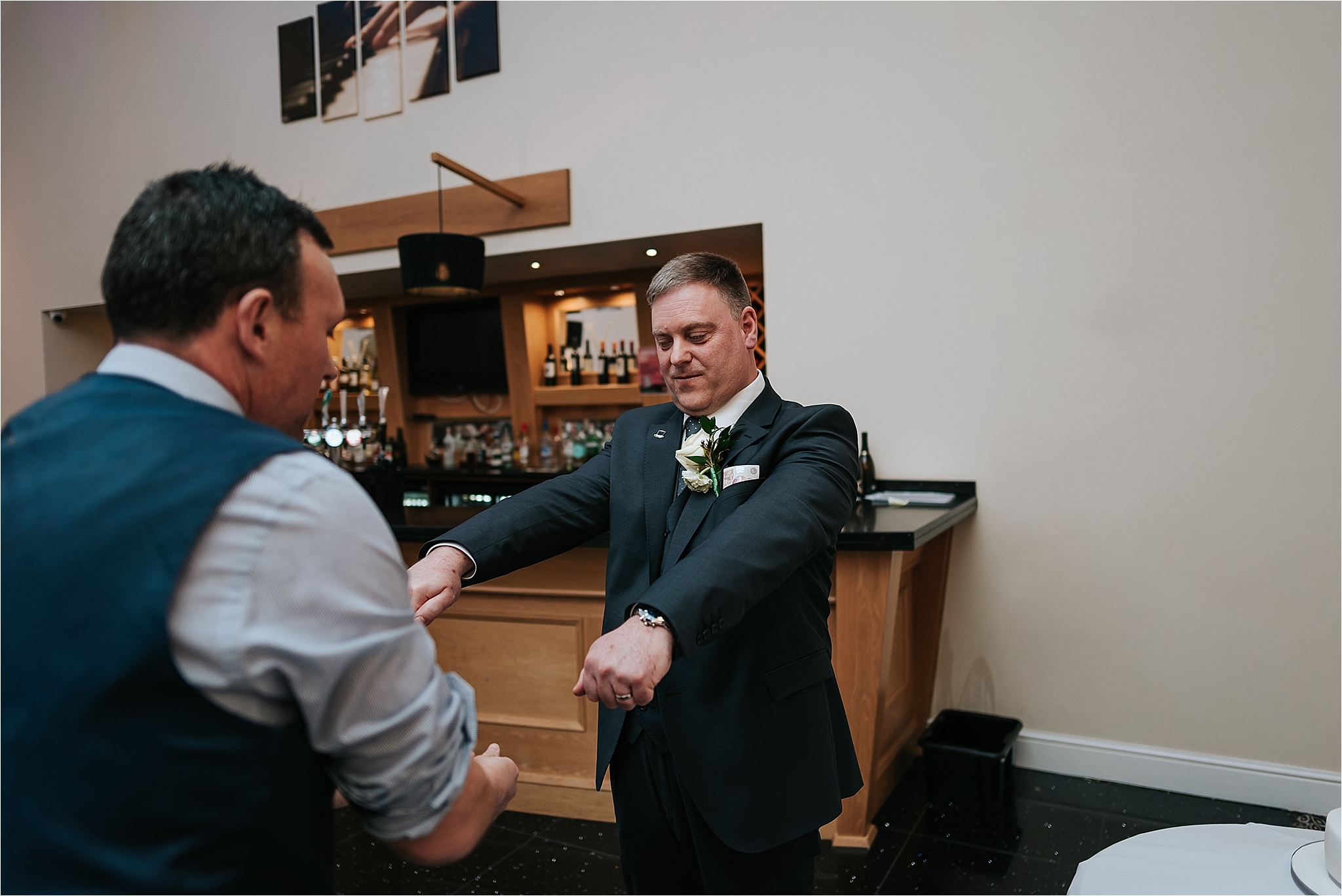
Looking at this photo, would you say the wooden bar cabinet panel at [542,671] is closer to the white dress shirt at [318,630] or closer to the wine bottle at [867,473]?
the wine bottle at [867,473]

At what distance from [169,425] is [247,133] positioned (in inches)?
224

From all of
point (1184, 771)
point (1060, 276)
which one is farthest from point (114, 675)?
point (1184, 771)

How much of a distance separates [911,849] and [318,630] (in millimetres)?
2618

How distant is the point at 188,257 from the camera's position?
29.8 inches

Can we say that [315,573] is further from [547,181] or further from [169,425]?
[547,181]

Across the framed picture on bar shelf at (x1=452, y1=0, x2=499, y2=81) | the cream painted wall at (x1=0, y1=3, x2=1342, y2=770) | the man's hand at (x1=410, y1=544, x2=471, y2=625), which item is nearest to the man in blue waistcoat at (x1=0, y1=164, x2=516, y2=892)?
the man's hand at (x1=410, y1=544, x2=471, y2=625)

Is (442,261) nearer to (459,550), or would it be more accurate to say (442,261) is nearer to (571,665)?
(571,665)

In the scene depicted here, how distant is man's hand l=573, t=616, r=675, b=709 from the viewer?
0.97 m

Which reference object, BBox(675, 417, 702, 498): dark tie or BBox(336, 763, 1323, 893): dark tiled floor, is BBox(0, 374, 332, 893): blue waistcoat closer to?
BBox(675, 417, 702, 498): dark tie

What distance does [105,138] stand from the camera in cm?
587

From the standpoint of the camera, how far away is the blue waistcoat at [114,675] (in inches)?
25.9

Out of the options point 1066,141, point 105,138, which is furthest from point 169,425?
point 105,138

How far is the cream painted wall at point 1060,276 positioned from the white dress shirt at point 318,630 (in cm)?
324

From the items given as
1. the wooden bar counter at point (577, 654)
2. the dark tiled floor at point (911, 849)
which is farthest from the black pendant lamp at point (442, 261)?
the dark tiled floor at point (911, 849)
